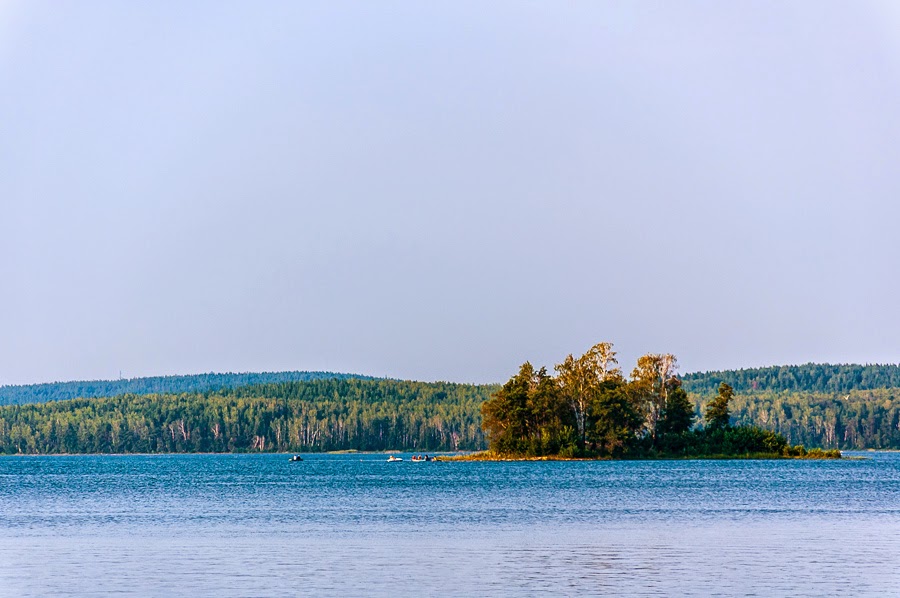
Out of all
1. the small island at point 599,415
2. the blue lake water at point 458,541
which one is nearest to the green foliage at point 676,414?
the small island at point 599,415

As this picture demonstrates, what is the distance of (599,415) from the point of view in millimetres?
142375

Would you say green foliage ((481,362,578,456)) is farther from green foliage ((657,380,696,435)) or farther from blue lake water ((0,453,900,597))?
blue lake water ((0,453,900,597))

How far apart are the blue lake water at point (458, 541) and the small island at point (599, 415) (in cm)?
4116

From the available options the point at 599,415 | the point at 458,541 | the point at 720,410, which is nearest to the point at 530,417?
the point at 599,415

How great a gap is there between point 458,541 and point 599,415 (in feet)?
297

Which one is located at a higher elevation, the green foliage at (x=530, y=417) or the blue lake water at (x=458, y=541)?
the green foliage at (x=530, y=417)

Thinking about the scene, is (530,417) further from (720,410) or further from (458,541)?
(458,541)

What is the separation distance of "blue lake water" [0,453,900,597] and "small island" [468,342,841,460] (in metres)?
41.2

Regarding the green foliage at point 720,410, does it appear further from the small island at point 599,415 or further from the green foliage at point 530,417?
the green foliage at point 530,417

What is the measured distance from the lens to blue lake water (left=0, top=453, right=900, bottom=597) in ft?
131

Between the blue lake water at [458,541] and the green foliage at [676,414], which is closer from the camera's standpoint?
the blue lake water at [458,541]

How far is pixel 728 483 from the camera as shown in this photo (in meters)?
103

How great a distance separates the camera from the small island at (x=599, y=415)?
459 feet

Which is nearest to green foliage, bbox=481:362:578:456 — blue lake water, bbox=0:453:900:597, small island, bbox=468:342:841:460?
small island, bbox=468:342:841:460
